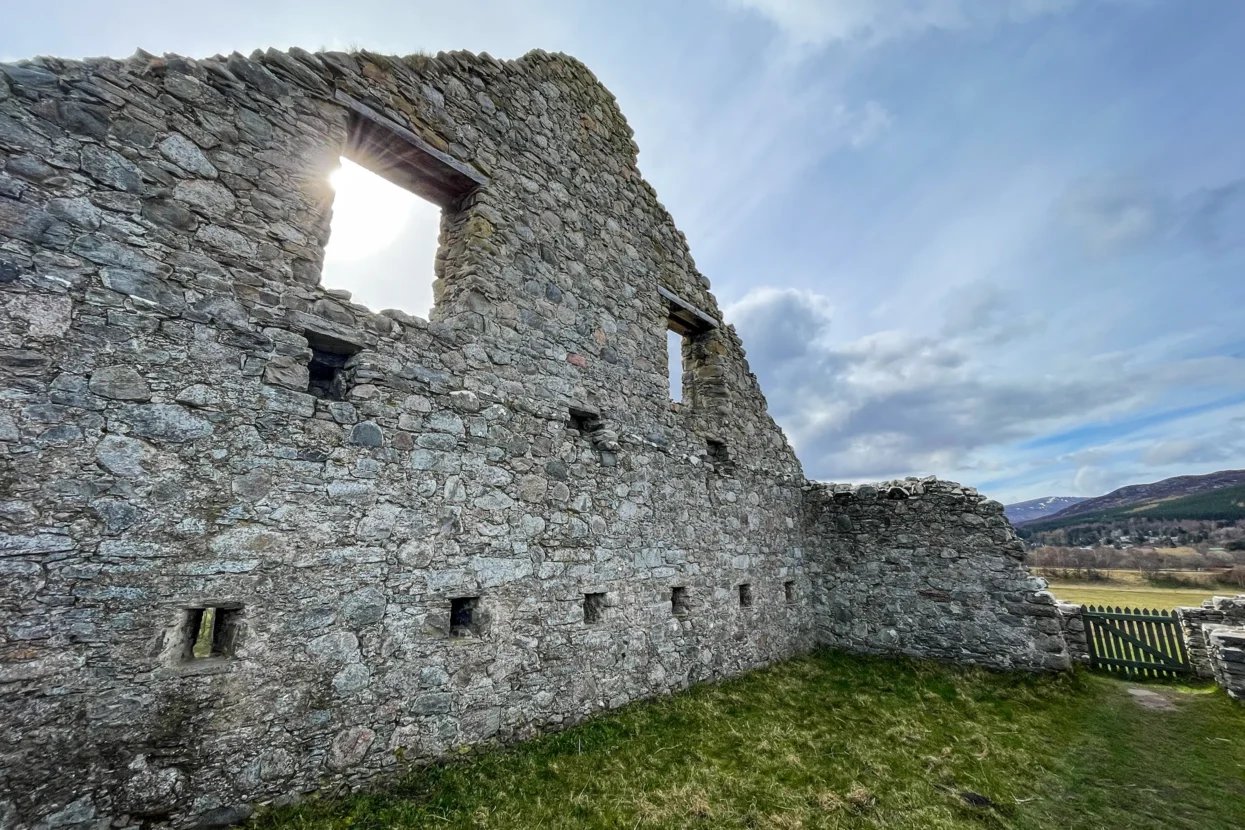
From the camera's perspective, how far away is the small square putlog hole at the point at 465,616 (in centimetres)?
442

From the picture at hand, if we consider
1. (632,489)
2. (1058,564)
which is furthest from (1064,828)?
(1058,564)

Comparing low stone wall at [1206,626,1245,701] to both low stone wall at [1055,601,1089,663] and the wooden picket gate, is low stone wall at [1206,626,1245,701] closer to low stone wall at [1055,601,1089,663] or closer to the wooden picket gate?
the wooden picket gate

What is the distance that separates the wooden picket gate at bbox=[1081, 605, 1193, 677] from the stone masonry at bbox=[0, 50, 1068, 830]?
6.86m

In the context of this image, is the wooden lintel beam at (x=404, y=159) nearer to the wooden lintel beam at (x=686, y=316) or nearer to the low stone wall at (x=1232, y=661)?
the wooden lintel beam at (x=686, y=316)

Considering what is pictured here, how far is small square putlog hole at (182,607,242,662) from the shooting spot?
125 inches

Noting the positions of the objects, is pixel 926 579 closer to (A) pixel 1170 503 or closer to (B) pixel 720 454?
(B) pixel 720 454

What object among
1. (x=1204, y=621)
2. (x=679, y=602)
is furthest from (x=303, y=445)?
(x=1204, y=621)

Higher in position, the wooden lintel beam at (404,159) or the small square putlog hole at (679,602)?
the wooden lintel beam at (404,159)

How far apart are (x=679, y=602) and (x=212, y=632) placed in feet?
16.0

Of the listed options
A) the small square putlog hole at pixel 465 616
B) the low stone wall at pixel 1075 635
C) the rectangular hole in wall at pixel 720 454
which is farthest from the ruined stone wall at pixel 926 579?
the small square putlog hole at pixel 465 616

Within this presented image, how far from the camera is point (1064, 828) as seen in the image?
149 inches

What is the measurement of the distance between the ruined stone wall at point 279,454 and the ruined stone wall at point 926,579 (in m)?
4.46

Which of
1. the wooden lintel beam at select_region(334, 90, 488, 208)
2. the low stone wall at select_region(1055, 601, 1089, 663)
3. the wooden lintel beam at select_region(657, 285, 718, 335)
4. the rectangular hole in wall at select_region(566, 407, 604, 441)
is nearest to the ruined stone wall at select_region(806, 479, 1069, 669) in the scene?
the low stone wall at select_region(1055, 601, 1089, 663)

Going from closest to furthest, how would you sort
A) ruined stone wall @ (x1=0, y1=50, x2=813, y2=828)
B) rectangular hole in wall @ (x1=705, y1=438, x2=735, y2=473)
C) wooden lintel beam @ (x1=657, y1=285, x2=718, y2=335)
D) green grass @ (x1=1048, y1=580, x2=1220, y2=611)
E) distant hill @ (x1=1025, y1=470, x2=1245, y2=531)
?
ruined stone wall @ (x1=0, y1=50, x2=813, y2=828) → wooden lintel beam @ (x1=657, y1=285, x2=718, y2=335) → rectangular hole in wall @ (x1=705, y1=438, x2=735, y2=473) → green grass @ (x1=1048, y1=580, x2=1220, y2=611) → distant hill @ (x1=1025, y1=470, x2=1245, y2=531)
